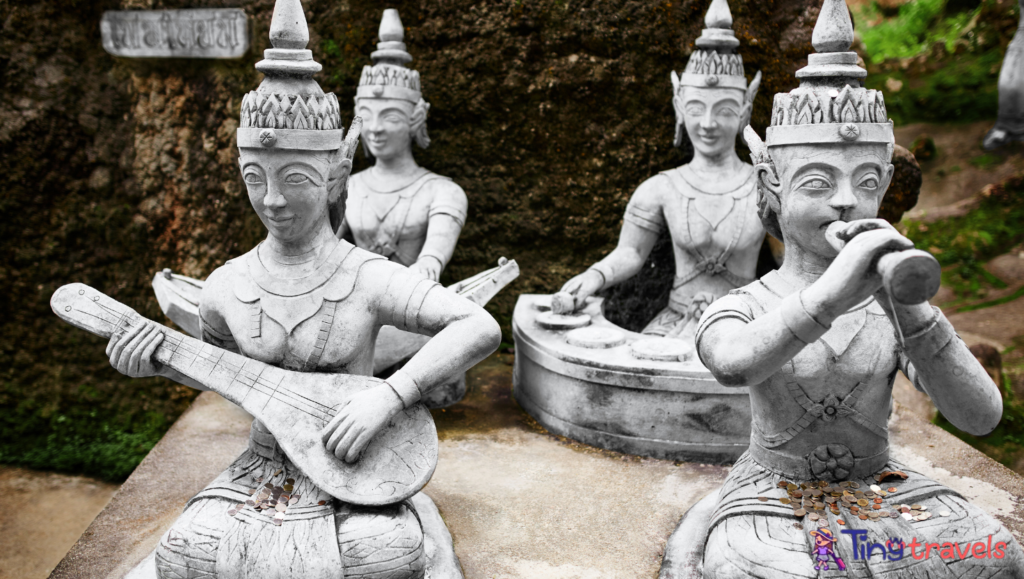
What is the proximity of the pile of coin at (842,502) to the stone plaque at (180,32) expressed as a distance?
413 centimetres

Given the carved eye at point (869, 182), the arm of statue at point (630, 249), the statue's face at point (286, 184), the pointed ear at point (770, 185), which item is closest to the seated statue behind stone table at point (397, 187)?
the arm of statue at point (630, 249)

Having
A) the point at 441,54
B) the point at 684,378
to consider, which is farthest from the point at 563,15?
the point at 684,378

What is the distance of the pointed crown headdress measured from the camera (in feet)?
9.22

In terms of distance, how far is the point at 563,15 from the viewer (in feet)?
17.7

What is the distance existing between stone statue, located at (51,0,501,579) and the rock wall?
105 inches

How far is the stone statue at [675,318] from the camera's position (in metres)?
4.03

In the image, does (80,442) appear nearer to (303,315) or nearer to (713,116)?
(303,315)

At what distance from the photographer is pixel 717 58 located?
445cm

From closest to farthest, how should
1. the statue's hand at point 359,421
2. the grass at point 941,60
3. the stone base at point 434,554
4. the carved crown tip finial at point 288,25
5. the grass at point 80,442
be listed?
the statue's hand at point 359,421 < the carved crown tip finial at point 288,25 < the stone base at point 434,554 < the grass at point 80,442 < the grass at point 941,60

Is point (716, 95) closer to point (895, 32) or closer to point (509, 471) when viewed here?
point (509, 471)

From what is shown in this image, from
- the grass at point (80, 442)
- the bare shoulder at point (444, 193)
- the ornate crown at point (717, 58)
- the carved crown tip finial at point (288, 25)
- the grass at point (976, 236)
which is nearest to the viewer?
the carved crown tip finial at point (288, 25)

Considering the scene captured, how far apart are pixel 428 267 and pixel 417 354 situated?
5.49 feet

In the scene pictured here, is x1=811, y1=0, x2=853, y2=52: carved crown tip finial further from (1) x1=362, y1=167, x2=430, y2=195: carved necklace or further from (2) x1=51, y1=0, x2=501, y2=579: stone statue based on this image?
(1) x1=362, y1=167, x2=430, y2=195: carved necklace

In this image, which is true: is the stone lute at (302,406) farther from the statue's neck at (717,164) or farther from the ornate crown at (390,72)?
the statue's neck at (717,164)
